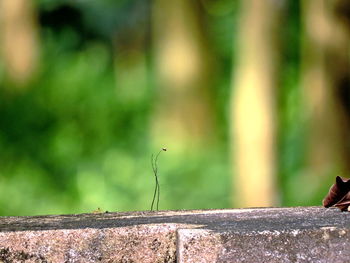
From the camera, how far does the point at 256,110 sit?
9.66 m

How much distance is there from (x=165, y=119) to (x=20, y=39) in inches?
158

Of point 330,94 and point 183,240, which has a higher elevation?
point 330,94

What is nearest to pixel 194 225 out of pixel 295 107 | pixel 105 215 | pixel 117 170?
pixel 105 215

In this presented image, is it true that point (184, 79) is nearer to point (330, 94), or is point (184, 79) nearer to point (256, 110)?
point (256, 110)

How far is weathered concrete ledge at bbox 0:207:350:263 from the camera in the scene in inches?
130

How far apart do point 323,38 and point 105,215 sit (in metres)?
5.98

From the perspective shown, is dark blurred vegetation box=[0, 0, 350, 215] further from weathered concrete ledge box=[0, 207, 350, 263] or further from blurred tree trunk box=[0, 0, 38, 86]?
weathered concrete ledge box=[0, 207, 350, 263]

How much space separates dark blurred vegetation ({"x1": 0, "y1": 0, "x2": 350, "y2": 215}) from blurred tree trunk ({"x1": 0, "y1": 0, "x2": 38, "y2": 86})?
2 centimetres

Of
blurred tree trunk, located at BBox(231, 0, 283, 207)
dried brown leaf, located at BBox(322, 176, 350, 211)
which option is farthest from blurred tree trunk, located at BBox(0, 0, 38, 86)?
dried brown leaf, located at BBox(322, 176, 350, 211)

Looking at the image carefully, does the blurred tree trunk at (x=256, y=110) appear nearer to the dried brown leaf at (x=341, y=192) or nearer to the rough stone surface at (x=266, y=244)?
the dried brown leaf at (x=341, y=192)

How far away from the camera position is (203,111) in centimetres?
1184

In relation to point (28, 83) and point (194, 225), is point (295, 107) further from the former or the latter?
point (194, 225)

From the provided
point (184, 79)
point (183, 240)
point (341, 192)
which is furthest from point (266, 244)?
point (184, 79)

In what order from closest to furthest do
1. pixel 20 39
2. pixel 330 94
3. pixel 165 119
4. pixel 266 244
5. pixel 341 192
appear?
1. pixel 266 244
2. pixel 341 192
3. pixel 330 94
4. pixel 165 119
5. pixel 20 39
